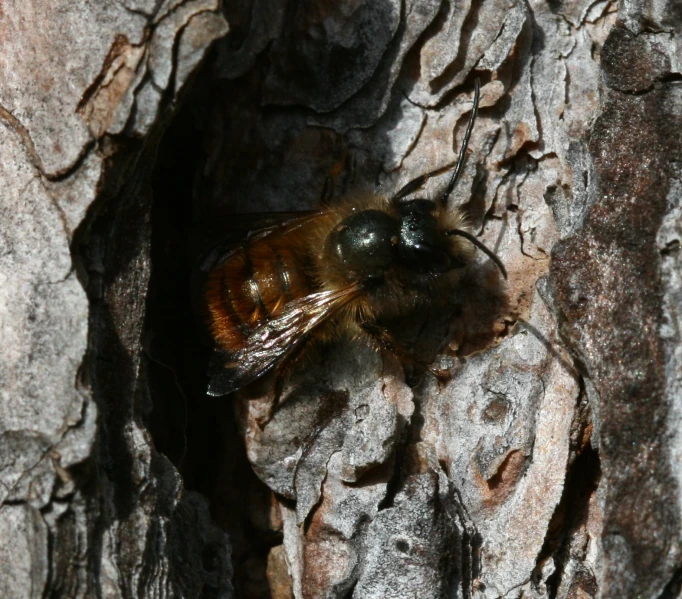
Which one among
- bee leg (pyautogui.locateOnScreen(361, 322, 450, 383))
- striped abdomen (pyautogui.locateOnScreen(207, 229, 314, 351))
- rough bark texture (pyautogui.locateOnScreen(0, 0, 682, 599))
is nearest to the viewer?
rough bark texture (pyautogui.locateOnScreen(0, 0, 682, 599))

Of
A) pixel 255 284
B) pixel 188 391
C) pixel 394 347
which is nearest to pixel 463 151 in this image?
pixel 394 347

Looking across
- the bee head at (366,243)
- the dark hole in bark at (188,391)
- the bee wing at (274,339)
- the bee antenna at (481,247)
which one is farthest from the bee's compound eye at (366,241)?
the dark hole in bark at (188,391)

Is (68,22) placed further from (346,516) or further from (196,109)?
(346,516)

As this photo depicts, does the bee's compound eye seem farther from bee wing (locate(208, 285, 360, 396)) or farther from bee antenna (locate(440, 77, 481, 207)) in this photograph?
bee antenna (locate(440, 77, 481, 207))

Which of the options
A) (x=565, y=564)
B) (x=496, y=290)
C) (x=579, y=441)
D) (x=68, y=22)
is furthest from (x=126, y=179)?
(x=565, y=564)

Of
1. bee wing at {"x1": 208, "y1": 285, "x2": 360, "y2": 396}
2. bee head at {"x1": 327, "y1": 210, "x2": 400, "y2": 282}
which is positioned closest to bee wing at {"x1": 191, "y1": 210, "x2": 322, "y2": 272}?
bee head at {"x1": 327, "y1": 210, "x2": 400, "y2": 282}

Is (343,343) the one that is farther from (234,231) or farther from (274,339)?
(234,231)
